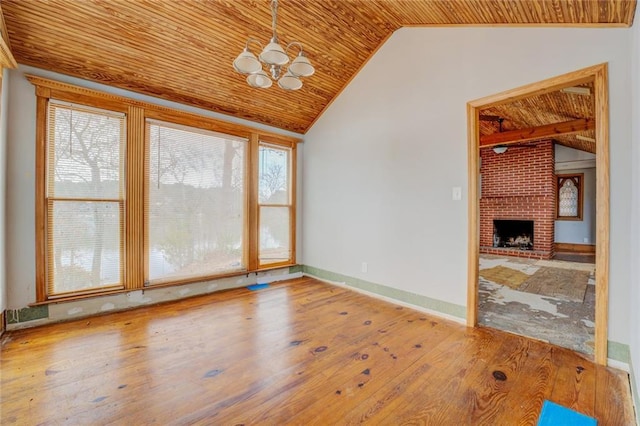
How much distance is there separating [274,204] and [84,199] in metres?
2.26

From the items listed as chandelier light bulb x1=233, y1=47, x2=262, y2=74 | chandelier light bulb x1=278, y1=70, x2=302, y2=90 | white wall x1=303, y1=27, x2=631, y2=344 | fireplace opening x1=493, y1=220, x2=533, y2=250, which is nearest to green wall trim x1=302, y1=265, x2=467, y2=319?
white wall x1=303, y1=27, x2=631, y2=344

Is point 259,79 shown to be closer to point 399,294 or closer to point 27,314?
point 399,294

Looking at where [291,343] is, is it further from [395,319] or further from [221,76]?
[221,76]

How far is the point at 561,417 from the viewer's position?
4.79 ft

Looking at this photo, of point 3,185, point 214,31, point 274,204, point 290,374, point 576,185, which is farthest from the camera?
point 576,185

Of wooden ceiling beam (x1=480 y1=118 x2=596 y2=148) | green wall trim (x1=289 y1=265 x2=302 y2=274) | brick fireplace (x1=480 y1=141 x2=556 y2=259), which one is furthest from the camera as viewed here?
brick fireplace (x1=480 y1=141 x2=556 y2=259)

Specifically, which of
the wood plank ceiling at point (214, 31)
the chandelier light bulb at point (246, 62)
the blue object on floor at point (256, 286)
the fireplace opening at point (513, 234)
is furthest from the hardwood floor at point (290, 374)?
the fireplace opening at point (513, 234)

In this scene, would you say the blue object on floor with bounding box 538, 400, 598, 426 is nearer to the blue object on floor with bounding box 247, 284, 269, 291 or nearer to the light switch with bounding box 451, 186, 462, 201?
the light switch with bounding box 451, 186, 462, 201

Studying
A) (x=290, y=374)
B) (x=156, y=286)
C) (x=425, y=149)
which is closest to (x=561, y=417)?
(x=290, y=374)

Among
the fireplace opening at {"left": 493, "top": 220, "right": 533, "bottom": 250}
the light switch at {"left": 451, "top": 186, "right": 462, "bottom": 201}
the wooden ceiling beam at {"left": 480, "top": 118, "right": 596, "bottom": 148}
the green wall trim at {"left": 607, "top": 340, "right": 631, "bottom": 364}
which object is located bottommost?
the green wall trim at {"left": 607, "top": 340, "right": 631, "bottom": 364}

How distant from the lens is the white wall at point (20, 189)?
245 cm

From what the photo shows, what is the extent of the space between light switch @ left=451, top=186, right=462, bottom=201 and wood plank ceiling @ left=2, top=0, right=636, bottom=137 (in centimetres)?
146

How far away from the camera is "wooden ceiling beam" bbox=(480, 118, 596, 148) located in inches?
182

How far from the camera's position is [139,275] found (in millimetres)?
3082
